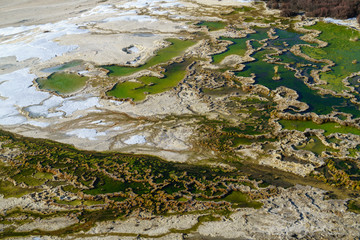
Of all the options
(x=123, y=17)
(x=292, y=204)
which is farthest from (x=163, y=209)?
(x=123, y=17)

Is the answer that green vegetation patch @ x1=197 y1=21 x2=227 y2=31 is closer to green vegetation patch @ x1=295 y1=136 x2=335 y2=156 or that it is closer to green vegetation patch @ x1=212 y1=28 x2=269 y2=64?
green vegetation patch @ x1=212 y1=28 x2=269 y2=64

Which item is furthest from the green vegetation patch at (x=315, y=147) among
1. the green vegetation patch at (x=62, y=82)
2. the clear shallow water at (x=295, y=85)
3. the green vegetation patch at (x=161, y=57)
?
the green vegetation patch at (x=62, y=82)

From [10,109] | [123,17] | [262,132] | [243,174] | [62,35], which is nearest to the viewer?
[243,174]

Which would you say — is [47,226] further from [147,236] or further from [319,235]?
[319,235]

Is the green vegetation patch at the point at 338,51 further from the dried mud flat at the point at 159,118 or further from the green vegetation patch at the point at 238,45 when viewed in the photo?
the green vegetation patch at the point at 238,45

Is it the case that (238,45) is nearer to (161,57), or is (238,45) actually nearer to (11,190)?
(161,57)

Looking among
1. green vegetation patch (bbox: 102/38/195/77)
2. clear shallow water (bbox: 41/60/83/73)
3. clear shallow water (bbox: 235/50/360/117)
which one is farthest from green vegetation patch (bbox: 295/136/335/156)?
clear shallow water (bbox: 41/60/83/73)
